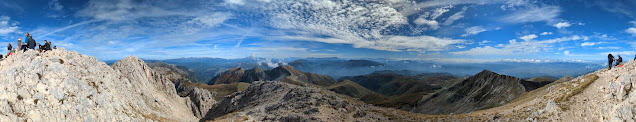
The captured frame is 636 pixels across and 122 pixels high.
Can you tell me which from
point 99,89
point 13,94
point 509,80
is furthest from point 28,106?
point 509,80

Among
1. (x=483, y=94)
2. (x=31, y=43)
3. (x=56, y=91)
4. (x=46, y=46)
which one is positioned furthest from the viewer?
(x=483, y=94)

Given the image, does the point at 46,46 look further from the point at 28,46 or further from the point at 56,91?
the point at 56,91

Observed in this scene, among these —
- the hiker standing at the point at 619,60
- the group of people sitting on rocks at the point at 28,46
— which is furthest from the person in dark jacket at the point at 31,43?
the hiker standing at the point at 619,60

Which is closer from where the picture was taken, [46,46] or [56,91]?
[56,91]

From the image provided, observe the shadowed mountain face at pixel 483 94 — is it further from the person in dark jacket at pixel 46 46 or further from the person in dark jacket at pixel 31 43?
the person in dark jacket at pixel 31 43

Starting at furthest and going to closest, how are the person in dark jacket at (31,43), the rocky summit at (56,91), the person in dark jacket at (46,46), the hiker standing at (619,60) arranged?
the hiker standing at (619,60) < the person in dark jacket at (46,46) < the person in dark jacket at (31,43) < the rocky summit at (56,91)

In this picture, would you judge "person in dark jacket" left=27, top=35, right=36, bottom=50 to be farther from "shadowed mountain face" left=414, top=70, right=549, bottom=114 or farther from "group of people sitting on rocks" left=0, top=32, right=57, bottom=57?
"shadowed mountain face" left=414, top=70, right=549, bottom=114

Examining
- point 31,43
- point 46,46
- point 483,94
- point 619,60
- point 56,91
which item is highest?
point 31,43

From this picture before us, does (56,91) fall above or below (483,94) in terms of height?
above

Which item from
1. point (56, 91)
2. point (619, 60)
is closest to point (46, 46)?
point (56, 91)

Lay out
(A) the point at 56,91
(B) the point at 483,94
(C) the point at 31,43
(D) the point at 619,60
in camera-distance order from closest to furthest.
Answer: (A) the point at 56,91
(C) the point at 31,43
(D) the point at 619,60
(B) the point at 483,94
